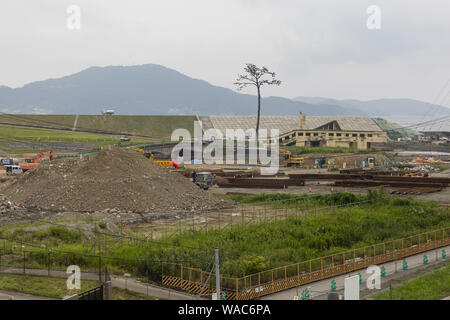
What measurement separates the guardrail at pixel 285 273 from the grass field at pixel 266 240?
59cm

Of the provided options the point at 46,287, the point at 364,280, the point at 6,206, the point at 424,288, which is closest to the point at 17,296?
the point at 46,287

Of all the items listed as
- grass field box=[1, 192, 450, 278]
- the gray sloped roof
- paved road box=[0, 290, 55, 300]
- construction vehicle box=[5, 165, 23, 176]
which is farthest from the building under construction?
paved road box=[0, 290, 55, 300]

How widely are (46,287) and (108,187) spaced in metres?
18.9

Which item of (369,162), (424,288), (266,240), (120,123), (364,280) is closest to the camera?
(424,288)

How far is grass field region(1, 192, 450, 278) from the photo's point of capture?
2511cm

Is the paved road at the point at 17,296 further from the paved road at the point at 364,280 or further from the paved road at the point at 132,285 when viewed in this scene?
the paved road at the point at 364,280

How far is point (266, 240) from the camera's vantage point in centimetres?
2955

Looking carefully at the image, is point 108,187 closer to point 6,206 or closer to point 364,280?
point 6,206

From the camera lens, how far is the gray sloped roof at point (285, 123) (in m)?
130

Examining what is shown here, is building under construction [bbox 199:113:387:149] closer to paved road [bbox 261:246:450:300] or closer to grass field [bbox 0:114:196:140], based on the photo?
grass field [bbox 0:114:196:140]

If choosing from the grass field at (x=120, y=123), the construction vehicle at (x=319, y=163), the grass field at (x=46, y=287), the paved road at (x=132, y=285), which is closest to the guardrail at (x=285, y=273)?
the paved road at (x=132, y=285)

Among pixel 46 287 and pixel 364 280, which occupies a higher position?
pixel 46 287

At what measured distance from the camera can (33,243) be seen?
29.6 m

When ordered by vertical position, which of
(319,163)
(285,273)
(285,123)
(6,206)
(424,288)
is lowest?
(424,288)
